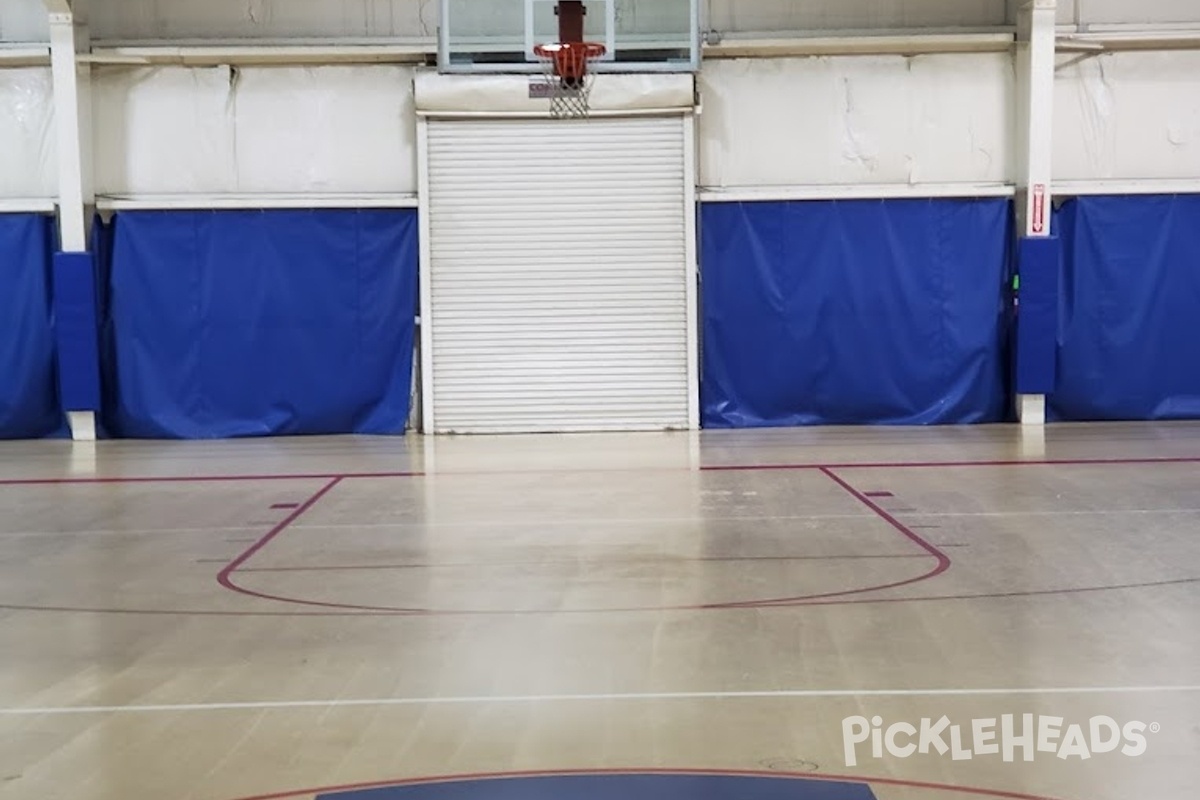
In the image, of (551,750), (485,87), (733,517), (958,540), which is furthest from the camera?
(485,87)

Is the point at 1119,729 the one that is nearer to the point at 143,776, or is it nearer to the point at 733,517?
the point at 143,776

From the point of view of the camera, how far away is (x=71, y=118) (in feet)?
53.6

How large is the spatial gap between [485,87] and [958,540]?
9.21 m

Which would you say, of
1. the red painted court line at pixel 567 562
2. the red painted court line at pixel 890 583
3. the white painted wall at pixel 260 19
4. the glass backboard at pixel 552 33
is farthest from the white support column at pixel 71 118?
the red painted court line at pixel 890 583

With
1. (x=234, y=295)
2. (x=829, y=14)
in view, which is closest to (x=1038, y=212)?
(x=829, y=14)

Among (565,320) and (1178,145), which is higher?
(1178,145)

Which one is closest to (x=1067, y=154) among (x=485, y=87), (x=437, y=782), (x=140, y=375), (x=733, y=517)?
(x=485, y=87)

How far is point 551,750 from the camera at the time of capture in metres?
5.06

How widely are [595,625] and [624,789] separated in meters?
2.46

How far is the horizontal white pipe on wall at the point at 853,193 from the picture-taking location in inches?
666

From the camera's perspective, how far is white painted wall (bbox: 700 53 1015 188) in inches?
670

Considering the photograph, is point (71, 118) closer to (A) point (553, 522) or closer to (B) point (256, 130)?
(B) point (256, 130)

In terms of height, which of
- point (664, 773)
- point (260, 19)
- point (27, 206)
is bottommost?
point (664, 773)

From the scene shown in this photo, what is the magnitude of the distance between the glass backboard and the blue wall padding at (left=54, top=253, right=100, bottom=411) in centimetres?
494
